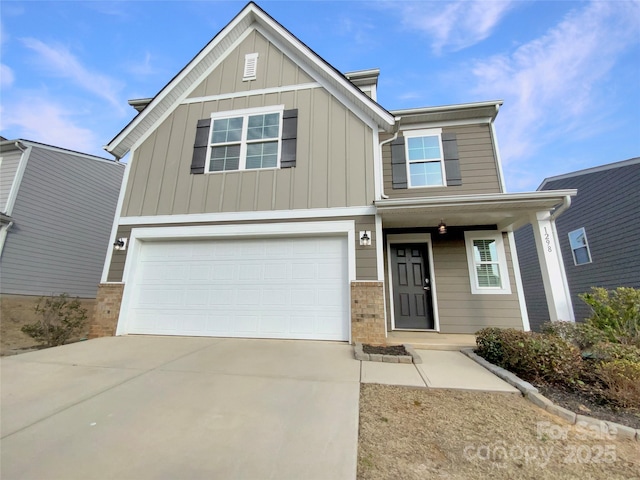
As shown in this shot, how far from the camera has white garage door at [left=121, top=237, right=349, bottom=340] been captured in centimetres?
506

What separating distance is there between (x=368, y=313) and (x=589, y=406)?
2.80 m

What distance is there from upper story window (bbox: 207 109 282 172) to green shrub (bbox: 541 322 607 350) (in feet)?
18.8

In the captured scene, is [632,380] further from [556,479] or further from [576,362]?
[556,479]

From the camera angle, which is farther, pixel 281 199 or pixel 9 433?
pixel 281 199

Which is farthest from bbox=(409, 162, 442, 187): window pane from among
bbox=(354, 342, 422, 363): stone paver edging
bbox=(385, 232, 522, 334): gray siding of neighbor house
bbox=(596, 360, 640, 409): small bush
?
bbox=(596, 360, 640, 409): small bush

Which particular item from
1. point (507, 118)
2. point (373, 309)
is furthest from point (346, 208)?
point (507, 118)

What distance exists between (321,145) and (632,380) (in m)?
5.59

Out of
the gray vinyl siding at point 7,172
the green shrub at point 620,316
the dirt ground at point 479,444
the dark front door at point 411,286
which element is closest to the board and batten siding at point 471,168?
the dark front door at point 411,286

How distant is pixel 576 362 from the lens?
10.0 ft

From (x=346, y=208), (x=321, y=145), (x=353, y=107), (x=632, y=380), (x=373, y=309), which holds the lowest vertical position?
(x=632, y=380)

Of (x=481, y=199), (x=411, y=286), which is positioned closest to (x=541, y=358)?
(x=481, y=199)

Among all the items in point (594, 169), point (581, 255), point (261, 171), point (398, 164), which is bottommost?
point (581, 255)

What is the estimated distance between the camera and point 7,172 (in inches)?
351

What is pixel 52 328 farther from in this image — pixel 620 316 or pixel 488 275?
pixel 620 316
